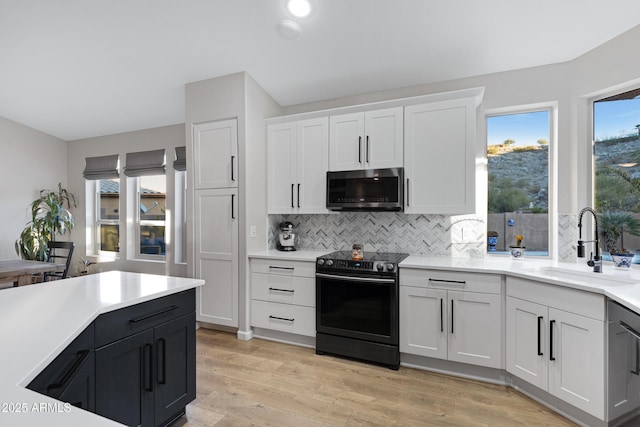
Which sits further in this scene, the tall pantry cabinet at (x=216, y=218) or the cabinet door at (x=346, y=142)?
the tall pantry cabinet at (x=216, y=218)

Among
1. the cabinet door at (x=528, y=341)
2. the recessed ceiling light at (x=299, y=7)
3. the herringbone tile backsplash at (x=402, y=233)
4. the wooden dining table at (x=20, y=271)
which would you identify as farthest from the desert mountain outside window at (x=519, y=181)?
the wooden dining table at (x=20, y=271)

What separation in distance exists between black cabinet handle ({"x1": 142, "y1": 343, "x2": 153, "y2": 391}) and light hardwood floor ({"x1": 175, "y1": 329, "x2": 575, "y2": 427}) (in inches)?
19.1

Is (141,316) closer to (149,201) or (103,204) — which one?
(149,201)

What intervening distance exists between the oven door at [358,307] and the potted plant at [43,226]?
178 inches

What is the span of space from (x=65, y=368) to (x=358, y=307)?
2.05 metres

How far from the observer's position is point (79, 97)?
407cm

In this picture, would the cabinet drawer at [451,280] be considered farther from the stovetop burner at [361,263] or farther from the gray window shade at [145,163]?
the gray window shade at [145,163]

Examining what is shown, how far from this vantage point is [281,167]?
11.4ft

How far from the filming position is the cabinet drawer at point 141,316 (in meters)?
1.42

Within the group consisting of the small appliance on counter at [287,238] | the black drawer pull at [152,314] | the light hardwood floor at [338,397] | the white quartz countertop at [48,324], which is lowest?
the light hardwood floor at [338,397]

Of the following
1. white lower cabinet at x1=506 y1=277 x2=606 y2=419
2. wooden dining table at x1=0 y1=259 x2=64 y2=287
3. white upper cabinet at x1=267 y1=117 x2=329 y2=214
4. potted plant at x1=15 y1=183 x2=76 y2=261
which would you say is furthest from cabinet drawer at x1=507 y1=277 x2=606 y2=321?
potted plant at x1=15 y1=183 x2=76 y2=261

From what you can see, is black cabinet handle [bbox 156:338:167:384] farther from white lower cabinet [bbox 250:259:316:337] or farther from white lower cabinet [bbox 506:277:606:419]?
white lower cabinet [bbox 506:277:606:419]

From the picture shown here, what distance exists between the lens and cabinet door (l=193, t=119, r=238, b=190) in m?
3.29

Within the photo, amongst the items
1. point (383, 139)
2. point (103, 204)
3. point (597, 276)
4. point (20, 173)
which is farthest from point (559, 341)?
point (20, 173)
